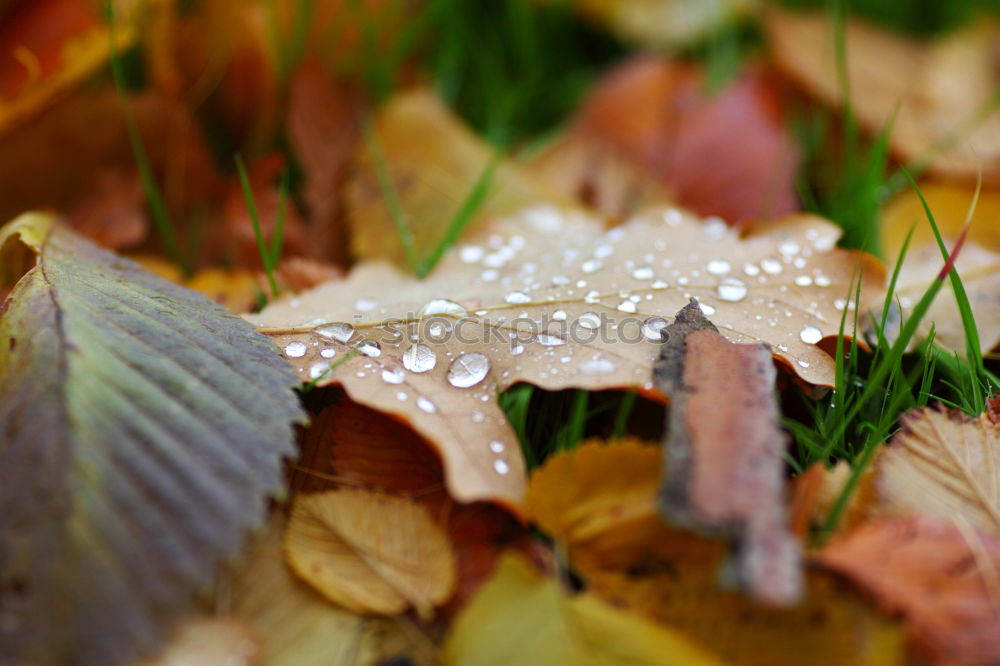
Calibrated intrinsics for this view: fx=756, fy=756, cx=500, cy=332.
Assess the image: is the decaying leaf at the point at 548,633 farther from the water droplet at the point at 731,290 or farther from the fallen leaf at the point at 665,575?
the water droplet at the point at 731,290

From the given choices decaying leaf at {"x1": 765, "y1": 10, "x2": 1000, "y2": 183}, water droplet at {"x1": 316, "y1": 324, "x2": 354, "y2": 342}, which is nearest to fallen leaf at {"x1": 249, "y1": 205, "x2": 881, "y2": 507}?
water droplet at {"x1": 316, "y1": 324, "x2": 354, "y2": 342}

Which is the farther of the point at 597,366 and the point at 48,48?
the point at 48,48

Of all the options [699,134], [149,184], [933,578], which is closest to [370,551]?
[933,578]

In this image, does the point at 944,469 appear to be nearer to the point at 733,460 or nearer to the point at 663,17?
the point at 733,460

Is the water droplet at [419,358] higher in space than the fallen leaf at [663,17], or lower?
lower

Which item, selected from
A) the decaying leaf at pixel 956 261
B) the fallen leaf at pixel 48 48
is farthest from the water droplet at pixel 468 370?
the fallen leaf at pixel 48 48

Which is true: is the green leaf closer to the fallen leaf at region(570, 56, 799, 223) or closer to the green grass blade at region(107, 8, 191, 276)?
the green grass blade at region(107, 8, 191, 276)

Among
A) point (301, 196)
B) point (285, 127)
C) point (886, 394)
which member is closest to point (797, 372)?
point (886, 394)
